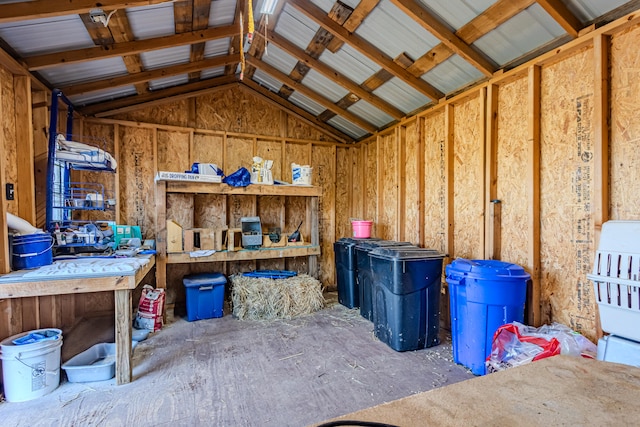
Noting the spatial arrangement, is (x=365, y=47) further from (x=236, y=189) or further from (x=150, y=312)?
(x=150, y=312)

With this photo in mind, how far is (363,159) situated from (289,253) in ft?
7.86

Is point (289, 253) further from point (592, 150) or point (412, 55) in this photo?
point (592, 150)

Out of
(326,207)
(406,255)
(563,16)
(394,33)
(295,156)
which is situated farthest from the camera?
(326,207)

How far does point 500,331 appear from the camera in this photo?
235 centimetres

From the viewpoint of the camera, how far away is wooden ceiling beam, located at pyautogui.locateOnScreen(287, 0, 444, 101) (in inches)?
119

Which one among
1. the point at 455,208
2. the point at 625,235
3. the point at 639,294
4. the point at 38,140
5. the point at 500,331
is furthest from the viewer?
the point at 455,208

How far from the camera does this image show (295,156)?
5.38m

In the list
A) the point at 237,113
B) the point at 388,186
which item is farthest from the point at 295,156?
the point at 388,186

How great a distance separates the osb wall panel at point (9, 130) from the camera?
98.9 inches

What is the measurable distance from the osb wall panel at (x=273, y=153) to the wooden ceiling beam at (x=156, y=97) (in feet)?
3.57

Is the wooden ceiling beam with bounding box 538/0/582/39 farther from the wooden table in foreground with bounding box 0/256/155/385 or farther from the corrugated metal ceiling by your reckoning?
the wooden table in foreground with bounding box 0/256/155/385

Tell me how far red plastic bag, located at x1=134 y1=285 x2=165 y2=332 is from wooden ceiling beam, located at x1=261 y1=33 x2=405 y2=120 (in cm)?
340

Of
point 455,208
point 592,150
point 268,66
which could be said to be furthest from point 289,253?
point 592,150

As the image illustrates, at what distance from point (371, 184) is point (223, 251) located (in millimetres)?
2867
